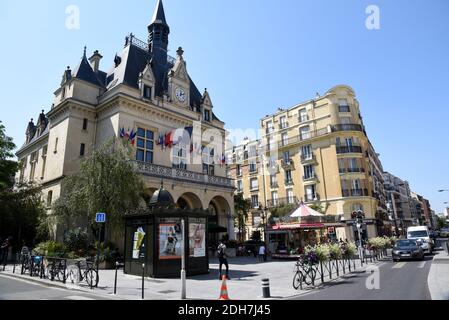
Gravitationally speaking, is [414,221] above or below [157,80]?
below

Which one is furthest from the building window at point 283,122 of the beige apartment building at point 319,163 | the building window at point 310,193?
the building window at point 310,193

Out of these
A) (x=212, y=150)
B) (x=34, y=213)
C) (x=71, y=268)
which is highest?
(x=212, y=150)

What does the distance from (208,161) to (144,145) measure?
25.5ft

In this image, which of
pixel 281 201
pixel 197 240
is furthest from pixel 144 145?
pixel 281 201

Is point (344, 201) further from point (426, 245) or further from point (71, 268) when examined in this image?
point (71, 268)

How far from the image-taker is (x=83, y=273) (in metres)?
12.0

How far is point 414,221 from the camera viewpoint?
297 feet

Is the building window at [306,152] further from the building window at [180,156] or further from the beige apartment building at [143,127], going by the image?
the building window at [180,156]

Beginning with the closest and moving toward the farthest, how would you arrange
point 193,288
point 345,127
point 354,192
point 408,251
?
point 193,288 → point 408,251 → point 354,192 → point 345,127

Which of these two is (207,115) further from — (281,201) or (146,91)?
(281,201)

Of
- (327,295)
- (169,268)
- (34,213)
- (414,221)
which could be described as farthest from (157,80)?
(414,221)
